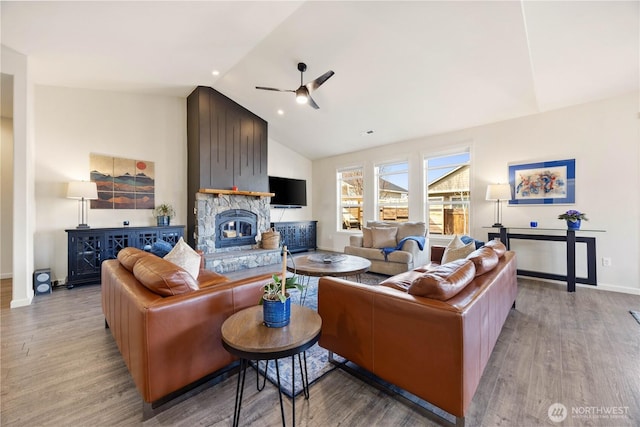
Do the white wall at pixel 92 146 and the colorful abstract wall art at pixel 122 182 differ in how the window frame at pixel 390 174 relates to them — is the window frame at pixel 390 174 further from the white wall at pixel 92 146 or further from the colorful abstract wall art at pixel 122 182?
the colorful abstract wall art at pixel 122 182

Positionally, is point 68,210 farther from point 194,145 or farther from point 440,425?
point 440,425

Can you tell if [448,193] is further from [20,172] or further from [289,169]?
[20,172]

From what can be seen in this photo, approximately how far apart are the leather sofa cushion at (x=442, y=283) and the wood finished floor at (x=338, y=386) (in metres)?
0.72

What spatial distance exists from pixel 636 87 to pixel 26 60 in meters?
7.91

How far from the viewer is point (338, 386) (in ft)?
5.75

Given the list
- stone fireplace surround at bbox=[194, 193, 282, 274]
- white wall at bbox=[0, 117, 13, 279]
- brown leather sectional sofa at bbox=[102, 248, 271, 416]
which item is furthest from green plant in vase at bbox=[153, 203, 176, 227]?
brown leather sectional sofa at bbox=[102, 248, 271, 416]

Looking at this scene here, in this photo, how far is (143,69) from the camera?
3.92 m

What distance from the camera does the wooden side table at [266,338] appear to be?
1.21 m

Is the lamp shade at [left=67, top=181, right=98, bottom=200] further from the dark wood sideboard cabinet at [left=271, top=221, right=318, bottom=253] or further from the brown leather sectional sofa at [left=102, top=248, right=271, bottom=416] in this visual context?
the dark wood sideboard cabinet at [left=271, top=221, right=318, bottom=253]

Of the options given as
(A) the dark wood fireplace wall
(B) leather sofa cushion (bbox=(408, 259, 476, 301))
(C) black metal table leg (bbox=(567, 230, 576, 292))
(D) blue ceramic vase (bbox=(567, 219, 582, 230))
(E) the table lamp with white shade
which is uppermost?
(A) the dark wood fireplace wall

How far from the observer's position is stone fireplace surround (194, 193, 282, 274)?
4961mm

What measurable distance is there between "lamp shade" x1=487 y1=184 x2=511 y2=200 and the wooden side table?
4.02 m

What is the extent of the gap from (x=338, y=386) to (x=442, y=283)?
1.01 m

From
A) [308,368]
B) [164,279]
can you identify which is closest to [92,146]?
[164,279]
